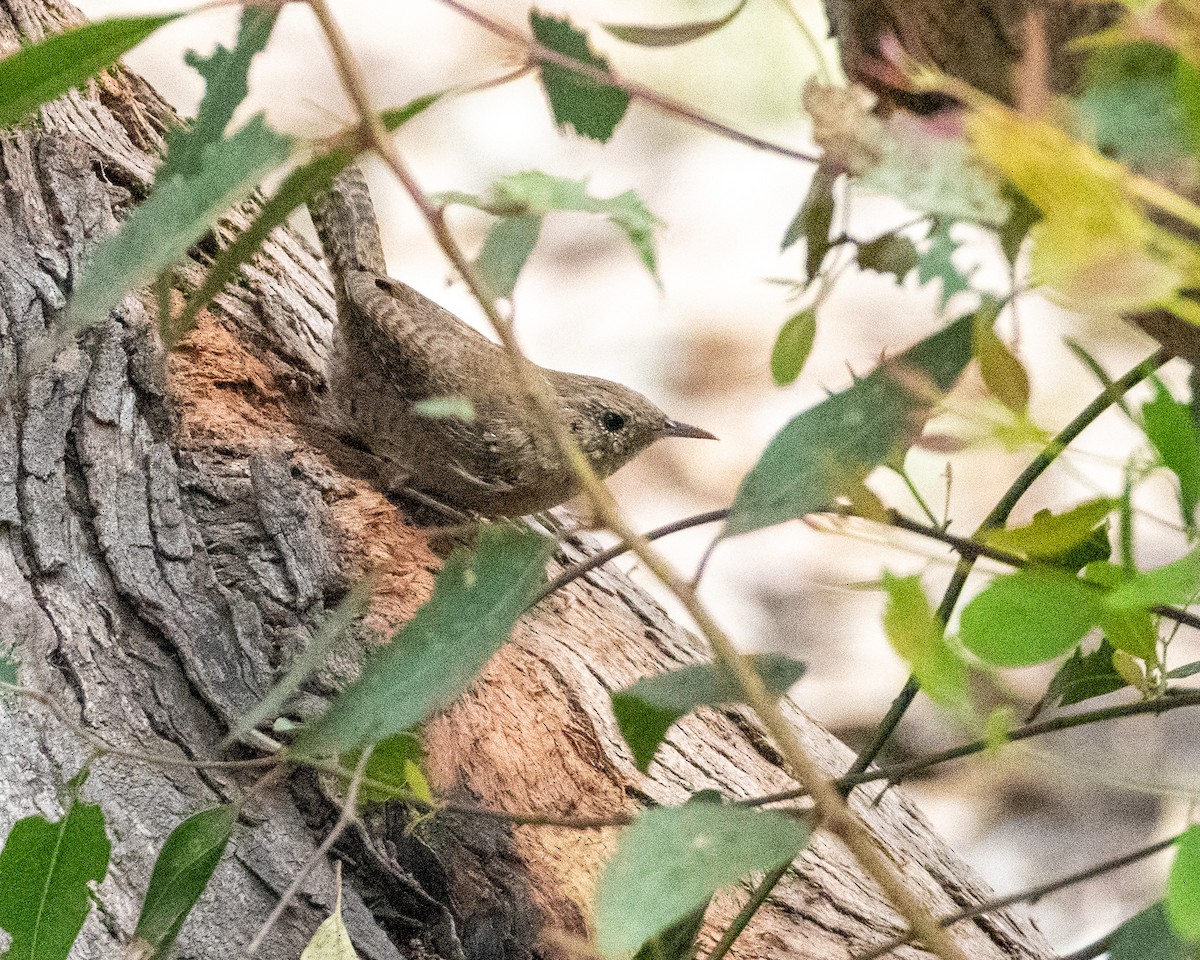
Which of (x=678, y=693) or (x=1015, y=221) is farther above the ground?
(x=1015, y=221)

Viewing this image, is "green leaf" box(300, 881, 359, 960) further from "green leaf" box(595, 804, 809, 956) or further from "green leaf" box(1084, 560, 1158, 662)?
"green leaf" box(1084, 560, 1158, 662)

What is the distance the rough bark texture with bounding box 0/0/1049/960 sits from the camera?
50.1 inches

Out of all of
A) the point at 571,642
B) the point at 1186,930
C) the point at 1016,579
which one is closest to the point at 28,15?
the point at 571,642

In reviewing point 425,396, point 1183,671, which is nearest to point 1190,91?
point 1183,671

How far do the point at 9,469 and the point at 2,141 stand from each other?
21.8 inches

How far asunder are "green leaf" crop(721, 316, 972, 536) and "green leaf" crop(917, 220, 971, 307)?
3 centimetres

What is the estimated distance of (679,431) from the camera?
7.66 feet

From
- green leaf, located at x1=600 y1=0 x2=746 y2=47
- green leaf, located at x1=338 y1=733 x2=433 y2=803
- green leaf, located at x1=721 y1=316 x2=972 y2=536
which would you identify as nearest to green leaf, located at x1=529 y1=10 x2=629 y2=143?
green leaf, located at x1=600 y1=0 x2=746 y2=47

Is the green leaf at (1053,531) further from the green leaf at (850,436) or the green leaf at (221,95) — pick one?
the green leaf at (221,95)

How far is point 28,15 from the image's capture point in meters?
1.98

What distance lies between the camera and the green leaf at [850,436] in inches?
24.5

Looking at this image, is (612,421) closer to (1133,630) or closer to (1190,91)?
(1133,630)

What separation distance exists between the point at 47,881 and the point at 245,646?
22.8 inches

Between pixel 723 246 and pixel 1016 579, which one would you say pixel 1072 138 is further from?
pixel 723 246
